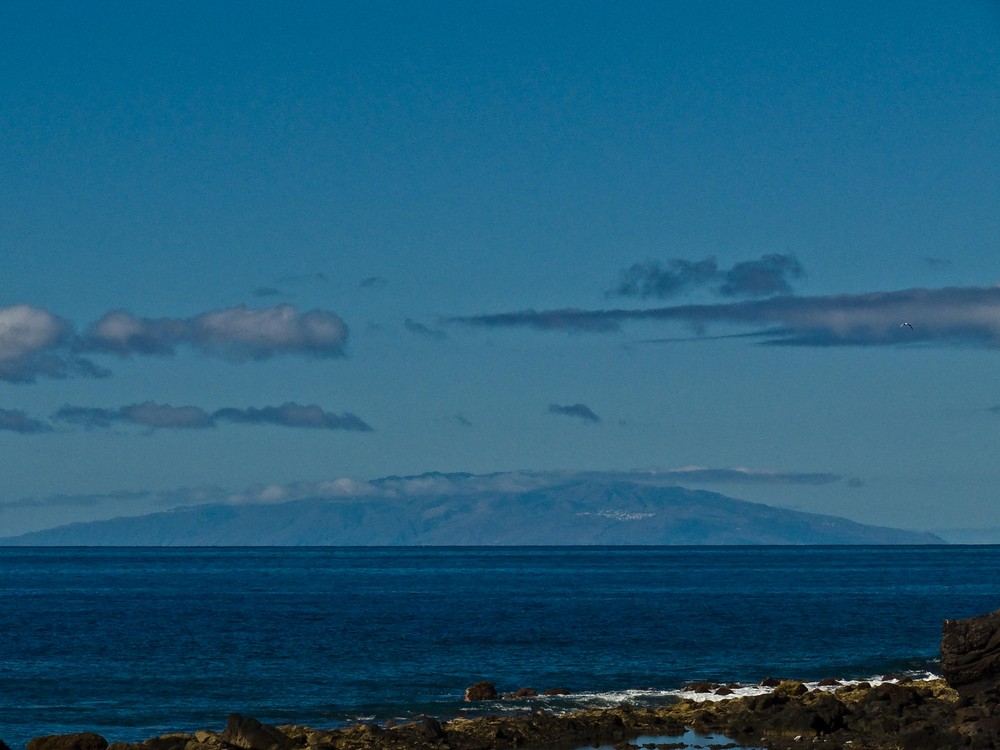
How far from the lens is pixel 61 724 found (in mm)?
53125

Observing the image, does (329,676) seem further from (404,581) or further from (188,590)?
(404,581)

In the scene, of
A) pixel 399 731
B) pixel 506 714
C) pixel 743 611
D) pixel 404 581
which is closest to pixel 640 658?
pixel 506 714

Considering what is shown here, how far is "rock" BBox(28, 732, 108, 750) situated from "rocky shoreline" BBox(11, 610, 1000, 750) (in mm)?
32

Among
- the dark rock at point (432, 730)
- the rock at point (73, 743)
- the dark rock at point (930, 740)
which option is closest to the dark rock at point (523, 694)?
the dark rock at point (432, 730)

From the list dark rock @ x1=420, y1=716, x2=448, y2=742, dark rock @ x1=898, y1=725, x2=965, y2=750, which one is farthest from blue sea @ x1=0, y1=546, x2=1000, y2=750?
dark rock @ x1=898, y1=725, x2=965, y2=750

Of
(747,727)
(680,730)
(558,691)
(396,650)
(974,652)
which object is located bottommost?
(680,730)

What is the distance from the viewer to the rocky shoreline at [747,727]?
143 feet

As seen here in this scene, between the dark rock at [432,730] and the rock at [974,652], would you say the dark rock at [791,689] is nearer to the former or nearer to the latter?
the rock at [974,652]

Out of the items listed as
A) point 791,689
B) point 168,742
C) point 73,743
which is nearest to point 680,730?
point 791,689

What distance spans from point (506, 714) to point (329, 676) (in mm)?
16463

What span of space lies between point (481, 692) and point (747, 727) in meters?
15.0

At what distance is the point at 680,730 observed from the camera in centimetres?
4753

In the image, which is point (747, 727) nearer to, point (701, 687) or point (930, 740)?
point (930, 740)

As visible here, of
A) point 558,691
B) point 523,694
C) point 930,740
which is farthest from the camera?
point 558,691
